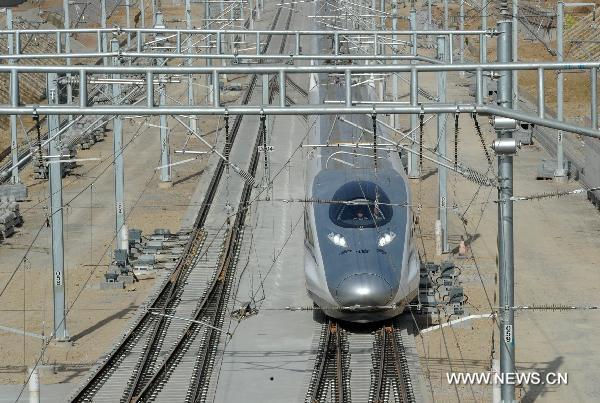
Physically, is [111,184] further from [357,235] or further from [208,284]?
[357,235]

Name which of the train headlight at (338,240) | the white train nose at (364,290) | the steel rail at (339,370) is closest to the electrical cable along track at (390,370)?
the steel rail at (339,370)

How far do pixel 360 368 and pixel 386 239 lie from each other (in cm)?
268

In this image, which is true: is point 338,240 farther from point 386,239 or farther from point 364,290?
point 364,290

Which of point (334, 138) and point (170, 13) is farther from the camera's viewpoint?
point (170, 13)

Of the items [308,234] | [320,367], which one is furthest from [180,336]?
[320,367]

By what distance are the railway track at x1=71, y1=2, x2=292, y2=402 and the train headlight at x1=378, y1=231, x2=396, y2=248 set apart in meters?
3.64

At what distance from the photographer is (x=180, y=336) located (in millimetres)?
30250

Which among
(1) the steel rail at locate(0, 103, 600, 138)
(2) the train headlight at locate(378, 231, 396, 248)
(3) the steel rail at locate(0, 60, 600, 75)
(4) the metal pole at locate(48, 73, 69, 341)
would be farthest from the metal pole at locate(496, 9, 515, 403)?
(4) the metal pole at locate(48, 73, 69, 341)

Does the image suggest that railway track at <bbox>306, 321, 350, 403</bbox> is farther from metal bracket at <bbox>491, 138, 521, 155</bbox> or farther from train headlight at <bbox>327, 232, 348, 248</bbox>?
metal bracket at <bbox>491, 138, 521, 155</bbox>

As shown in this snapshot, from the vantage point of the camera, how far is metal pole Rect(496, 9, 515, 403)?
2093 cm

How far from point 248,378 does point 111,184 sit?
22.2m

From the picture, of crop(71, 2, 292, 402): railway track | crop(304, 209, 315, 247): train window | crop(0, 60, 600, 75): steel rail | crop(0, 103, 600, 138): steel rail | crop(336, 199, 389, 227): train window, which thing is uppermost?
crop(0, 60, 600, 75): steel rail

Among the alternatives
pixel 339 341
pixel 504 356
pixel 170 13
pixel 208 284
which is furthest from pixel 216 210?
pixel 170 13

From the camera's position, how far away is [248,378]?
27.0m
